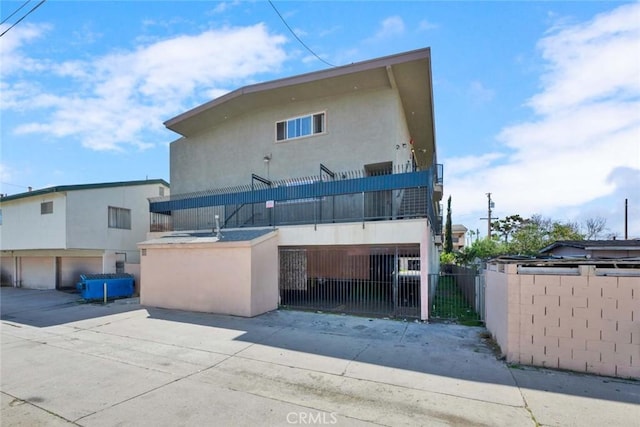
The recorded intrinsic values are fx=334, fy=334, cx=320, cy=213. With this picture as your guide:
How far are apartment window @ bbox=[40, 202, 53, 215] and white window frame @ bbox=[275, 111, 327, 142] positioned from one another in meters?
11.9

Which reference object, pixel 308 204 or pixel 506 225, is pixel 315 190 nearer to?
pixel 308 204

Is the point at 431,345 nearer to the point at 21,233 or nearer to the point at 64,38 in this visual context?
the point at 64,38

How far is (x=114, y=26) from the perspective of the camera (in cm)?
778

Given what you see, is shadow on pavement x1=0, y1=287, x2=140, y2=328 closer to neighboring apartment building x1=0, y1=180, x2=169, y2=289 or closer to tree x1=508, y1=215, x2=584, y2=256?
neighboring apartment building x1=0, y1=180, x2=169, y2=289

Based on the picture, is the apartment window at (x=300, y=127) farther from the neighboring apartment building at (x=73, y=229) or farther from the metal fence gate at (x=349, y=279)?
the neighboring apartment building at (x=73, y=229)

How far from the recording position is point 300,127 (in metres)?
14.9

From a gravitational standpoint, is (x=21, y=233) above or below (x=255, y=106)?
below

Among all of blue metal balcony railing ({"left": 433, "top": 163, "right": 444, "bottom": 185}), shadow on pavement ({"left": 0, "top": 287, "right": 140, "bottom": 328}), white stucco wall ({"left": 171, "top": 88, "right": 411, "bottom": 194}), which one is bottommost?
shadow on pavement ({"left": 0, "top": 287, "right": 140, "bottom": 328})

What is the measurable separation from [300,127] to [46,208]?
13543mm

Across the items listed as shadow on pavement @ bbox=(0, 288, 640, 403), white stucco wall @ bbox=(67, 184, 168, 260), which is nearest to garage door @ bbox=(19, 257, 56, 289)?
white stucco wall @ bbox=(67, 184, 168, 260)

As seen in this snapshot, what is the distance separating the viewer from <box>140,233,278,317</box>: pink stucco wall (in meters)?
10.5

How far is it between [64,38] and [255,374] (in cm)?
880

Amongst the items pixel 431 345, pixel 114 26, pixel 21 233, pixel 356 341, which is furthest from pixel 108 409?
pixel 21 233

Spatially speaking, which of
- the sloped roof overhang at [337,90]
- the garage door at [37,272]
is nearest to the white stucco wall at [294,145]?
the sloped roof overhang at [337,90]
